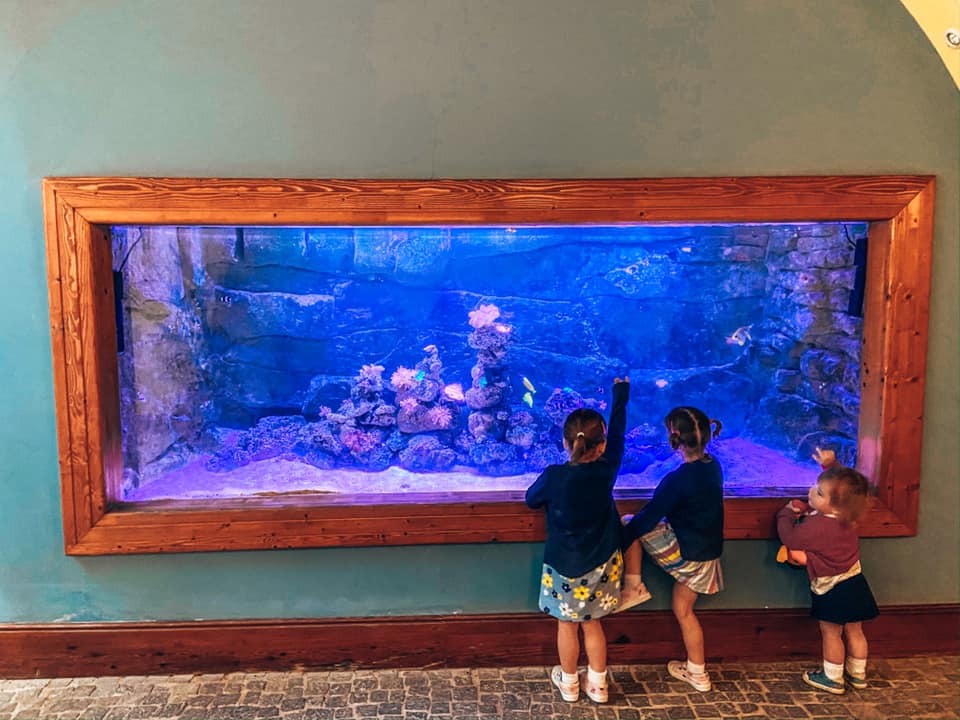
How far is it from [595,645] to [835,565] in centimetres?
118

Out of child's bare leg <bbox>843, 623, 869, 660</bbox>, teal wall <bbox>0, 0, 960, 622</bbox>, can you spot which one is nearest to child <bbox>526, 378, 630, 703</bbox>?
teal wall <bbox>0, 0, 960, 622</bbox>

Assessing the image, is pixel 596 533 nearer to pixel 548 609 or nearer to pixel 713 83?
pixel 548 609

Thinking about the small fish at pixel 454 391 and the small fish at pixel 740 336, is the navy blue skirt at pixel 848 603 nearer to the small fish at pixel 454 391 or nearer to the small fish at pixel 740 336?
the small fish at pixel 740 336

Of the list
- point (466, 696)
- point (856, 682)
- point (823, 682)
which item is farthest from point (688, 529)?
point (466, 696)

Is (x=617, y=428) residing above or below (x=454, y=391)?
below

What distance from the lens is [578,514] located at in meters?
2.69

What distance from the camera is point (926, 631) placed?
3268 millimetres

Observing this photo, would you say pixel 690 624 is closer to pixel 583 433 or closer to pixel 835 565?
pixel 835 565

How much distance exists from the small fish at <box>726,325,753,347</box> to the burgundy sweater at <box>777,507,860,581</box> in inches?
39.1

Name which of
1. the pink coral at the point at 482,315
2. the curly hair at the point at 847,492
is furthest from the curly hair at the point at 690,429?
the pink coral at the point at 482,315

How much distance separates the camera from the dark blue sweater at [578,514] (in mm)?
2684

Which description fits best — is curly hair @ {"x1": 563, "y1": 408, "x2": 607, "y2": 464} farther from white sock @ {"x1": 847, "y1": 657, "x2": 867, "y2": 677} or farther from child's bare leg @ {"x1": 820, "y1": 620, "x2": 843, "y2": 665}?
white sock @ {"x1": 847, "y1": 657, "x2": 867, "y2": 677}

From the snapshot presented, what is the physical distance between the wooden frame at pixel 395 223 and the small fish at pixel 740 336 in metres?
0.57

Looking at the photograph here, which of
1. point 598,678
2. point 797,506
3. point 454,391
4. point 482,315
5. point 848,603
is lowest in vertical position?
point 598,678
